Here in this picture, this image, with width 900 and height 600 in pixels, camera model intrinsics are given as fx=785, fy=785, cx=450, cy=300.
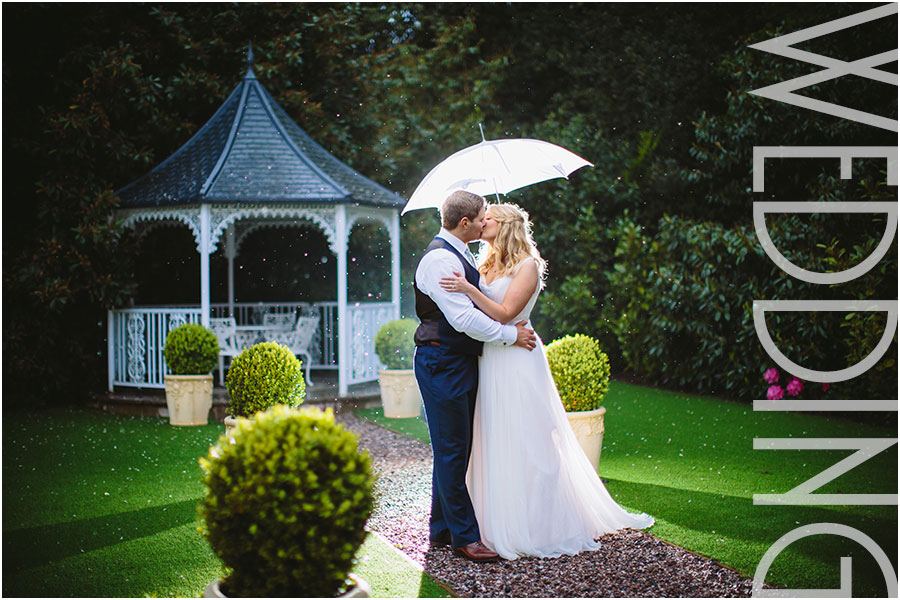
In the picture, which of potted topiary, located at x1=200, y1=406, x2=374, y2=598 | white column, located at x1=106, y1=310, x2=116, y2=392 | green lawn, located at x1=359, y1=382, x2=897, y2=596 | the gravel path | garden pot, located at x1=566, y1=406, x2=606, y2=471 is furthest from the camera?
white column, located at x1=106, y1=310, x2=116, y2=392

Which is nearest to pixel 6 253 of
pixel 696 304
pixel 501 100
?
pixel 696 304

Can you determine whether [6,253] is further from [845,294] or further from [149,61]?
[845,294]

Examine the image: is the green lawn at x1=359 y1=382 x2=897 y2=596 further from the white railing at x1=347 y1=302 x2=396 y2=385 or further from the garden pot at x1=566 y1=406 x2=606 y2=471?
the white railing at x1=347 y1=302 x2=396 y2=385

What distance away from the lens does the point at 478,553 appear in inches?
197

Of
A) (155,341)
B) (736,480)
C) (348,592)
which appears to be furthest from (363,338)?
(348,592)

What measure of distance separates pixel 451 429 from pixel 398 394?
6215 mm

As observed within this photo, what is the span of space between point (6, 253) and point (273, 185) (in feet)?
14.2

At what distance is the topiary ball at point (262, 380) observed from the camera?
6.88 metres

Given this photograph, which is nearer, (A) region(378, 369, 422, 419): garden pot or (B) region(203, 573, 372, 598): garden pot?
(B) region(203, 573, 372, 598): garden pot

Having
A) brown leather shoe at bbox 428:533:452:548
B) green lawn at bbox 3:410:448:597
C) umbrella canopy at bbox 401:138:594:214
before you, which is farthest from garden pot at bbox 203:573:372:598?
umbrella canopy at bbox 401:138:594:214

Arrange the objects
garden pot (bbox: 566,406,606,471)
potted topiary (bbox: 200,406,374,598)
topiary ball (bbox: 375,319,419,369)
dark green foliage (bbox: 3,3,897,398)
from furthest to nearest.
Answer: dark green foliage (bbox: 3,3,897,398) < topiary ball (bbox: 375,319,419,369) < garden pot (bbox: 566,406,606,471) < potted topiary (bbox: 200,406,374,598)

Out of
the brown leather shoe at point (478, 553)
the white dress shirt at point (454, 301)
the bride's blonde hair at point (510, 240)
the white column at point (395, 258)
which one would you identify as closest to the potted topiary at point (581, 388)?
the bride's blonde hair at point (510, 240)

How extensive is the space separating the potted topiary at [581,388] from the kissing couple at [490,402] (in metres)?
1.46

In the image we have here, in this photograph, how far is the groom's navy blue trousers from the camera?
5.04m
